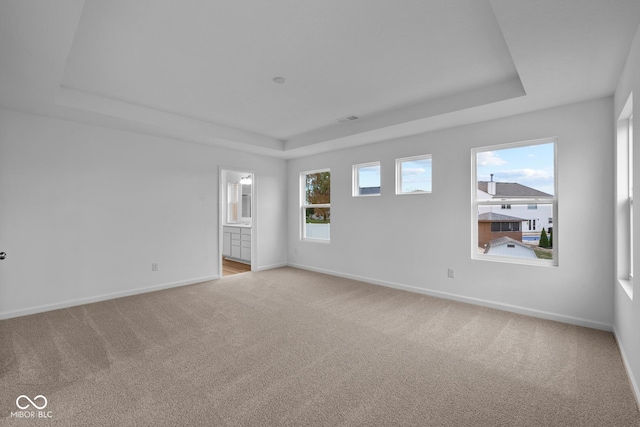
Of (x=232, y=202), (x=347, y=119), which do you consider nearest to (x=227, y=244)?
(x=232, y=202)

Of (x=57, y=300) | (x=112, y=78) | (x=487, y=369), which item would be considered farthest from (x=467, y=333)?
(x=57, y=300)

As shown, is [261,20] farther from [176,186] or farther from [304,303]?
[176,186]

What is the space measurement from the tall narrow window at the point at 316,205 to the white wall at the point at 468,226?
23 centimetres

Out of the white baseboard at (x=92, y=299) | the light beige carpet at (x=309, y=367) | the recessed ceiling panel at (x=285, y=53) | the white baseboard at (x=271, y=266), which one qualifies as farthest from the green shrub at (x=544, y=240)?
the white baseboard at (x=92, y=299)

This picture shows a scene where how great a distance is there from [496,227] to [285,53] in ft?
10.7

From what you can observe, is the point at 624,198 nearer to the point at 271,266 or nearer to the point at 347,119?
the point at 347,119

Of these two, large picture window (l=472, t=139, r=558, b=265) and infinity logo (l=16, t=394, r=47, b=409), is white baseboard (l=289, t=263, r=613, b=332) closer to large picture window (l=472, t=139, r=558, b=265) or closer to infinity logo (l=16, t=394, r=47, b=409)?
large picture window (l=472, t=139, r=558, b=265)

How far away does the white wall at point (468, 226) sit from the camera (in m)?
3.11

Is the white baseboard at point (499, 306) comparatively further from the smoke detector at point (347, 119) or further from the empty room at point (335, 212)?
the smoke detector at point (347, 119)

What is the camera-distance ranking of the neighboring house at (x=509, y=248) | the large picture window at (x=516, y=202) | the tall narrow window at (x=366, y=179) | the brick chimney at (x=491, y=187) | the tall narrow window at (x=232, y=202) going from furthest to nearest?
the tall narrow window at (x=232, y=202) → the tall narrow window at (x=366, y=179) → the brick chimney at (x=491, y=187) → the neighboring house at (x=509, y=248) → the large picture window at (x=516, y=202)

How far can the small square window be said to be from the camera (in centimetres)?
450

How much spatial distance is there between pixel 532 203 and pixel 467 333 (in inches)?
68.9

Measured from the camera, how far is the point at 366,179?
17.4ft

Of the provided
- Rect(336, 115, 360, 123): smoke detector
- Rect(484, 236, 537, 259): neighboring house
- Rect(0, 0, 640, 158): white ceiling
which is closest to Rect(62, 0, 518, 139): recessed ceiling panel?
Rect(0, 0, 640, 158): white ceiling
